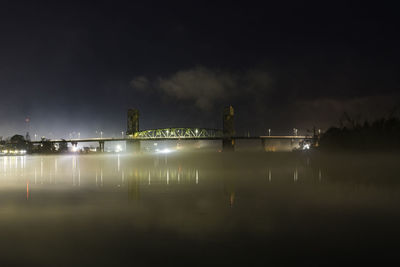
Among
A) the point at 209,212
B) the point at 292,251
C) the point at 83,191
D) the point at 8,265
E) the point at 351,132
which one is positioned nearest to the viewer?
the point at 8,265

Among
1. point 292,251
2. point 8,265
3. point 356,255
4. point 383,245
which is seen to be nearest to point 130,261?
point 8,265

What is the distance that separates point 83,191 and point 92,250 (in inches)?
468

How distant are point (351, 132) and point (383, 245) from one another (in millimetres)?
76070

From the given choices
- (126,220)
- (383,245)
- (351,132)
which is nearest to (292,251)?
(383,245)

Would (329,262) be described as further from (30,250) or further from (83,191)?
(83,191)

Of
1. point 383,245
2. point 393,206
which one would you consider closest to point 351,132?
point 393,206

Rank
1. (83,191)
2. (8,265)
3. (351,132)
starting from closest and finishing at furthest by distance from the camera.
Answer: (8,265) < (83,191) < (351,132)

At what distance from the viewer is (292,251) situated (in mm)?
8109

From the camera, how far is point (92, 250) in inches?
324

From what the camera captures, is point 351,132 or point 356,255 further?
point 351,132

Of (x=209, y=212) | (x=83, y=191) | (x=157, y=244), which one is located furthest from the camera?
(x=83, y=191)

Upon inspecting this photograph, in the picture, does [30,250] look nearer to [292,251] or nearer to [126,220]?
[126,220]

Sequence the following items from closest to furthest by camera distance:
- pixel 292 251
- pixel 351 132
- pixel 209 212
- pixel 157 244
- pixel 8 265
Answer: pixel 8 265 < pixel 292 251 < pixel 157 244 < pixel 209 212 < pixel 351 132

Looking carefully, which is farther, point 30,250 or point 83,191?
point 83,191
